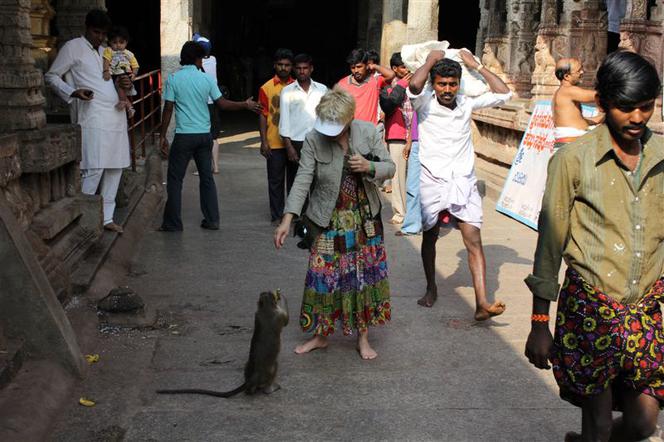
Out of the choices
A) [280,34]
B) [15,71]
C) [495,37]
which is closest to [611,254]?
[15,71]

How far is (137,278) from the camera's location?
7.36 meters

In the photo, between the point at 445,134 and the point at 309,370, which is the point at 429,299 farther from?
the point at 309,370

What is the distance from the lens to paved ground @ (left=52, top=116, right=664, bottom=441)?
178 inches

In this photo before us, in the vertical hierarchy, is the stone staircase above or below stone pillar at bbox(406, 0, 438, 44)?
below

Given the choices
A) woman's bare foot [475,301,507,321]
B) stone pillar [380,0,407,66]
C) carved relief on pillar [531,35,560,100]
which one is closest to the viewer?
woman's bare foot [475,301,507,321]

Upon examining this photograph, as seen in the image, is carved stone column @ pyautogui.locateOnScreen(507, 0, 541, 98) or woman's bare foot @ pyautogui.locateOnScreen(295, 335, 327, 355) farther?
carved stone column @ pyautogui.locateOnScreen(507, 0, 541, 98)

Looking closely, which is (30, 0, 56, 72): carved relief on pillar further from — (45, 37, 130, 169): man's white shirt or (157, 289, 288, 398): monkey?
(157, 289, 288, 398): monkey

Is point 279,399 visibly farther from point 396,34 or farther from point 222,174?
point 396,34

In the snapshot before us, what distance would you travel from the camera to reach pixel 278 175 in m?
9.48

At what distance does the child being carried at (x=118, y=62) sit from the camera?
7.74 meters

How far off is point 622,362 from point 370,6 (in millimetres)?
17262

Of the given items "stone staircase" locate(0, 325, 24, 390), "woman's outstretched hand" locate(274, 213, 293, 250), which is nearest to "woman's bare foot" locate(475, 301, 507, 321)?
"woman's outstretched hand" locate(274, 213, 293, 250)

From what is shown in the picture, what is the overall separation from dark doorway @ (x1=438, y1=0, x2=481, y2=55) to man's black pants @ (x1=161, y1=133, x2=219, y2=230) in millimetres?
17657

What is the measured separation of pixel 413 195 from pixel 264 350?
4531mm
